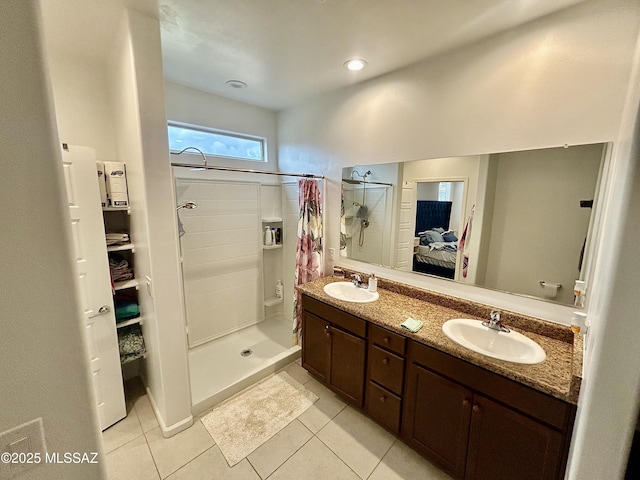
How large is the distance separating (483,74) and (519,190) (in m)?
0.79

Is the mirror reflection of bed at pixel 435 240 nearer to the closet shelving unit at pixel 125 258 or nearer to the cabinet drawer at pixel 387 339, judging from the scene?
the cabinet drawer at pixel 387 339

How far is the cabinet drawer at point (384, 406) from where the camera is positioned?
171cm

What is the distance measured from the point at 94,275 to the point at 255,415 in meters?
1.56

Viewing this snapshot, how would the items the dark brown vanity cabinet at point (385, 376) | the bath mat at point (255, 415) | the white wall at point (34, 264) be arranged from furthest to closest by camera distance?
the bath mat at point (255, 415) → the dark brown vanity cabinet at point (385, 376) → the white wall at point (34, 264)

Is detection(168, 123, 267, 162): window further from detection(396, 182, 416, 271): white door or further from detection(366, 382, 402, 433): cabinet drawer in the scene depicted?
detection(366, 382, 402, 433): cabinet drawer

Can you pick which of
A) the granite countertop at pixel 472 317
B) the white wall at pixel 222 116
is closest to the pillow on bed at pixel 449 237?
the granite countertop at pixel 472 317

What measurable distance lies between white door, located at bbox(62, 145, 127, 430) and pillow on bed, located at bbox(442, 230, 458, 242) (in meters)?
2.45

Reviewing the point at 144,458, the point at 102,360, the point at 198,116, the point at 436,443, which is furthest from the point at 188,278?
the point at 436,443

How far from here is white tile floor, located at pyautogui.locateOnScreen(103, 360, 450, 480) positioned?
158 cm

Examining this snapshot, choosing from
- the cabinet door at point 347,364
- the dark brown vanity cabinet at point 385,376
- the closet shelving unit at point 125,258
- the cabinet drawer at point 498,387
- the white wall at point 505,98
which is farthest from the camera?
the closet shelving unit at point 125,258

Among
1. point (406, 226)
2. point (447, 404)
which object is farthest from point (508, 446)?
point (406, 226)

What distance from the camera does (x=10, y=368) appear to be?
0.57 metres

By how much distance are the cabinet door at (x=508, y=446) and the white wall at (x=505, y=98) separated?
663 millimetres

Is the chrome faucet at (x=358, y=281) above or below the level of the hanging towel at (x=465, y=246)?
below
